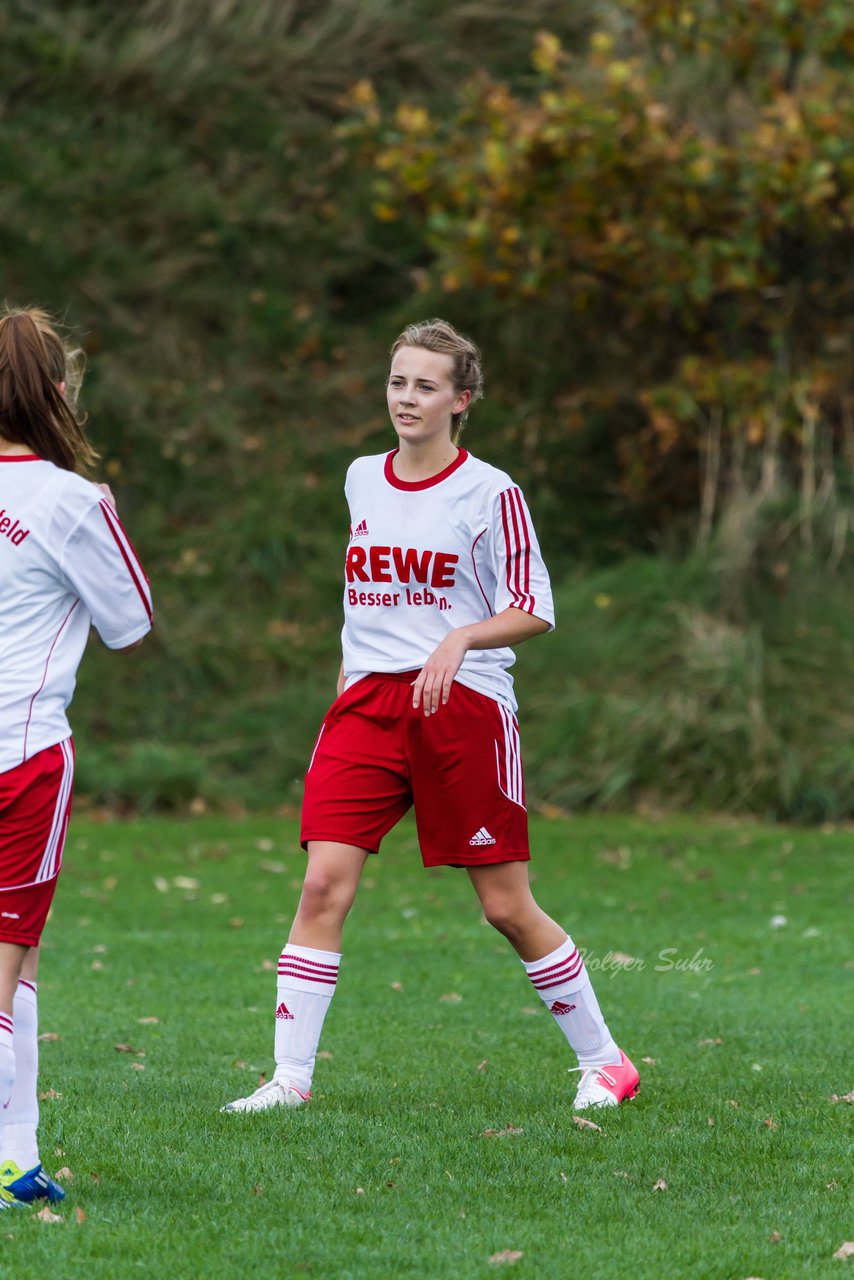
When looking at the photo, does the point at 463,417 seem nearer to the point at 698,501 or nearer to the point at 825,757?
the point at 825,757

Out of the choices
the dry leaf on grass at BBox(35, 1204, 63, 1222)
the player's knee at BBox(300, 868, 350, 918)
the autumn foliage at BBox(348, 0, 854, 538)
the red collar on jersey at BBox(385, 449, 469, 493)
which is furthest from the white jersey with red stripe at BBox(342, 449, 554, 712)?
the autumn foliage at BBox(348, 0, 854, 538)

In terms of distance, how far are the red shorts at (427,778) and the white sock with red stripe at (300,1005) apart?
35cm

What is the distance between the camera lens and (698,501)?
16.1 m

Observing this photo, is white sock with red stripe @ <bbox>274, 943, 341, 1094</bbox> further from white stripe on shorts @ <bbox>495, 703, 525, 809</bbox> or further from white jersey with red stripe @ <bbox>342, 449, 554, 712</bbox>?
white jersey with red stripe @ <bbox>342, 449, 554, 712</bbox>

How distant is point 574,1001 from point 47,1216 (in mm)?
1900

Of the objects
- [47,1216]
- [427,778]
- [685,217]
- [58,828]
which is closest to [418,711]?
[427,778]

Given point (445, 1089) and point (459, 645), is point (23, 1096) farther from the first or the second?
point (445, 1089)

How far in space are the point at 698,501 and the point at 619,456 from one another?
85 cm

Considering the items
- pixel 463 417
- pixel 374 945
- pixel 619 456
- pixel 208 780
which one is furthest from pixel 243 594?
pixel 463 417

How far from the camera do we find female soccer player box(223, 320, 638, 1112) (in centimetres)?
515

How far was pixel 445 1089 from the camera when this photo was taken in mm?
5629

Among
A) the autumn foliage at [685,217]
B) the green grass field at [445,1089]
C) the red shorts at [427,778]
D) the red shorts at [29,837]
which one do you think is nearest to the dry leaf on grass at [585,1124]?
the green grass field at [445,1089]

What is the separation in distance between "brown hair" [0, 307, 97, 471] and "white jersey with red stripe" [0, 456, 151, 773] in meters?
0.05

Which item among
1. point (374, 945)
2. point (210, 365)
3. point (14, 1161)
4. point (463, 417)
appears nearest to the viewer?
point (14, 1161)
